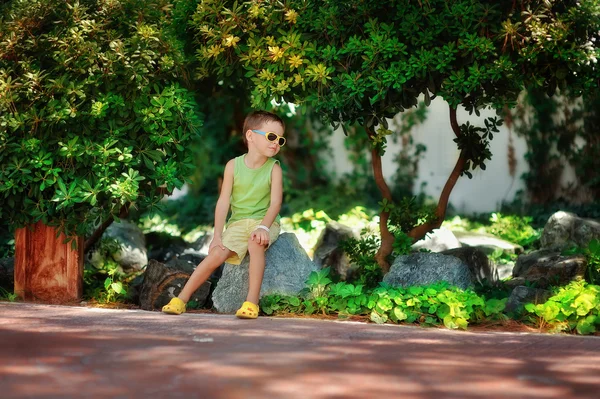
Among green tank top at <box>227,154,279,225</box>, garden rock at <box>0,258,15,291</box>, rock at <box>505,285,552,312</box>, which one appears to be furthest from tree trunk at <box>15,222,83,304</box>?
rock at <box>505,285,552,312</box>

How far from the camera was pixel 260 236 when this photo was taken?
6641 millimetres

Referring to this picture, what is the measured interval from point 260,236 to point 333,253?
286cm

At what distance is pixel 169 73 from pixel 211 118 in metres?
7.40

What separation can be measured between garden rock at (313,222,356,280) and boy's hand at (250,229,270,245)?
246 cm

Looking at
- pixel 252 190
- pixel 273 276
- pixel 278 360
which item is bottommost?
pixel 278 360

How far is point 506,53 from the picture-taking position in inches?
281

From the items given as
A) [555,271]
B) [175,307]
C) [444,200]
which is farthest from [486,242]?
[175,307]

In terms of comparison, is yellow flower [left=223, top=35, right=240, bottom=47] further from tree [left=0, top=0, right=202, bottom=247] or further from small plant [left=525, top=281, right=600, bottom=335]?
small plant [left=525, top=281, right=600, bottom=335]

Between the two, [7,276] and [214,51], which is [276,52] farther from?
[7,276]

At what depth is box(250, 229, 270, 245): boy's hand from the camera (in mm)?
6637

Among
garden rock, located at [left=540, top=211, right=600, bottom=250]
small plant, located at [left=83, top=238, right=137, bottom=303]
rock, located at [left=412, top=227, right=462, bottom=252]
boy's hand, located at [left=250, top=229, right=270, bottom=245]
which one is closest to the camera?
boy's hand, located at [left=250, top=229, right=270, bottom=245]

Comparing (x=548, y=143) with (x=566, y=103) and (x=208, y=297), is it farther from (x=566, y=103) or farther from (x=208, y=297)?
(x=208, y=297)

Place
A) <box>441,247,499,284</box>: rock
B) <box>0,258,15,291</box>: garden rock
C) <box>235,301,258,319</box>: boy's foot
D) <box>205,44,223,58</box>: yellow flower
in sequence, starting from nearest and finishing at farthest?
<box>235,301,258,319</box>: boy's foot < <box>205,44,223,58</box>: yellow flower < <box>0,258,15,291</box>: garden rock < <box>441,247,499,284</box>: rock

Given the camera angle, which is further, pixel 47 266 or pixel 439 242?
pixel 439 242
